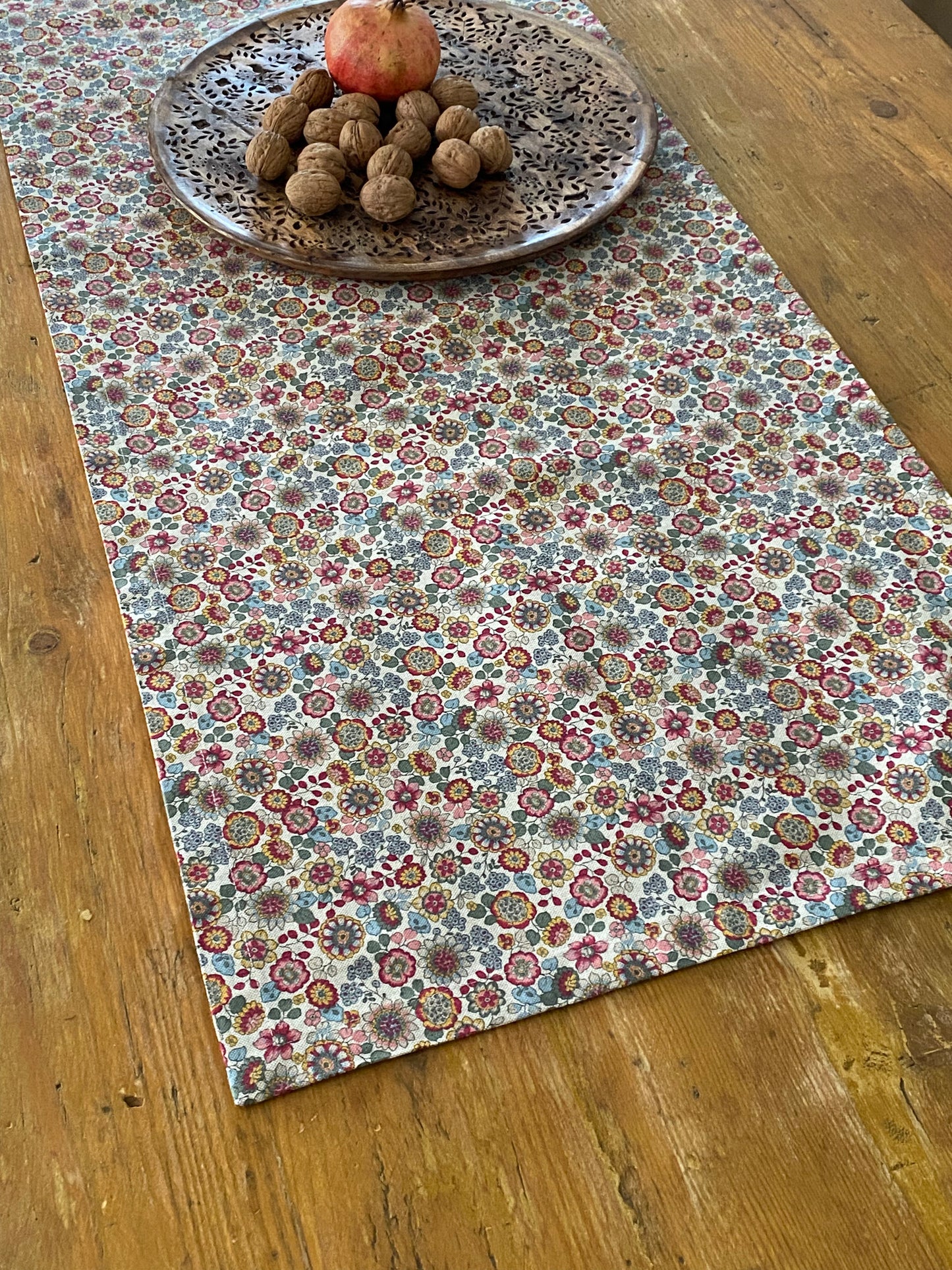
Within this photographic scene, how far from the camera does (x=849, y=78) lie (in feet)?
5.04

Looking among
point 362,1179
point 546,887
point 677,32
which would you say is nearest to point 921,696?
point 546,887

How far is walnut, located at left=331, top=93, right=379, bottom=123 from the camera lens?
1.27m

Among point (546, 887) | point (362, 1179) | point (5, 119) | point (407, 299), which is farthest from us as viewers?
point (5, 119)

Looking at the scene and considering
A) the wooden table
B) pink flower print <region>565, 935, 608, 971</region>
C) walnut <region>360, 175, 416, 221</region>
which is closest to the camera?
the wooden table

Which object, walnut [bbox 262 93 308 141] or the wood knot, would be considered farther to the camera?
walnut [bbox 262 93 308 141]

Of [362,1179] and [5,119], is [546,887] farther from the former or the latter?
[5,119]

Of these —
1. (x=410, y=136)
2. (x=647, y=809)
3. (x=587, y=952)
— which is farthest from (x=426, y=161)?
(x=587, y=952)

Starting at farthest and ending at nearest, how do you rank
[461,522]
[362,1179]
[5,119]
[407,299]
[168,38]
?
[168,38]
[5,119]
[407,299]
[461,522]
[362,1179]

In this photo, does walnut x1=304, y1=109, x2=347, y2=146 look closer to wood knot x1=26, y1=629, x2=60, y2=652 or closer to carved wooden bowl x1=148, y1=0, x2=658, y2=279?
carved wooden bowl x1=148, y1=0, x2=658, y2=279

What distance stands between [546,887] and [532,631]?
0.25 meters

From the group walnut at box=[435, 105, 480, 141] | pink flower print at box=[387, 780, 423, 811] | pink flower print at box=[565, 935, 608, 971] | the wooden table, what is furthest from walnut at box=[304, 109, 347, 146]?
pink flower print at box=[565, 935, 608, 971]

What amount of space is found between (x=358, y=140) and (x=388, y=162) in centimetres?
4

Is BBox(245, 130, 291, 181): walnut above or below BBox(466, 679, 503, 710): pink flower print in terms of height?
above

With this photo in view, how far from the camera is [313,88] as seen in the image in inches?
51.3
